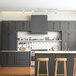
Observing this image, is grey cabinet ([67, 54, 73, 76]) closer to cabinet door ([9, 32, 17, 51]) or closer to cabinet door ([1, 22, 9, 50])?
cabinet door ([9, 32, 17, 51])

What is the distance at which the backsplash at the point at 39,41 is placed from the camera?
424 inches

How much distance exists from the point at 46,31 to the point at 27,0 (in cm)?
329

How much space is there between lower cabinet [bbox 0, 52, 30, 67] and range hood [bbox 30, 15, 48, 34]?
1.35 m

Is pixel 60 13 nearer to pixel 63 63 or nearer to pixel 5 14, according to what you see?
pixel 5 14

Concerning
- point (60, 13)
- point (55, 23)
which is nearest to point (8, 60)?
point (55, 23)

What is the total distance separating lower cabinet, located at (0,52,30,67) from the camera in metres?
10.3

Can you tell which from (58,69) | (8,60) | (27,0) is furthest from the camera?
(8,60)

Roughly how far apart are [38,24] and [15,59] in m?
2.28

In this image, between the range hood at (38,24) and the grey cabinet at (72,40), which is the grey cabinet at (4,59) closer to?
the range hood at (38,24)

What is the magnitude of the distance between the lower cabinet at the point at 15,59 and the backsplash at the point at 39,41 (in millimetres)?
523

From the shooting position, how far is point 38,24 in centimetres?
1048

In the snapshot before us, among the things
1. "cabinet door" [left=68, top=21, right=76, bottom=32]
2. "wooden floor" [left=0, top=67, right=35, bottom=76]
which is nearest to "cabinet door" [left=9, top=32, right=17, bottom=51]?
"wooden floor" [left=0, top=67, right=35, bottom=76]

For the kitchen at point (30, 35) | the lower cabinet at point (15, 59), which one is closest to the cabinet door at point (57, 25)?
the kitchen at point (30, 35)

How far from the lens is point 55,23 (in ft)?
34.6
